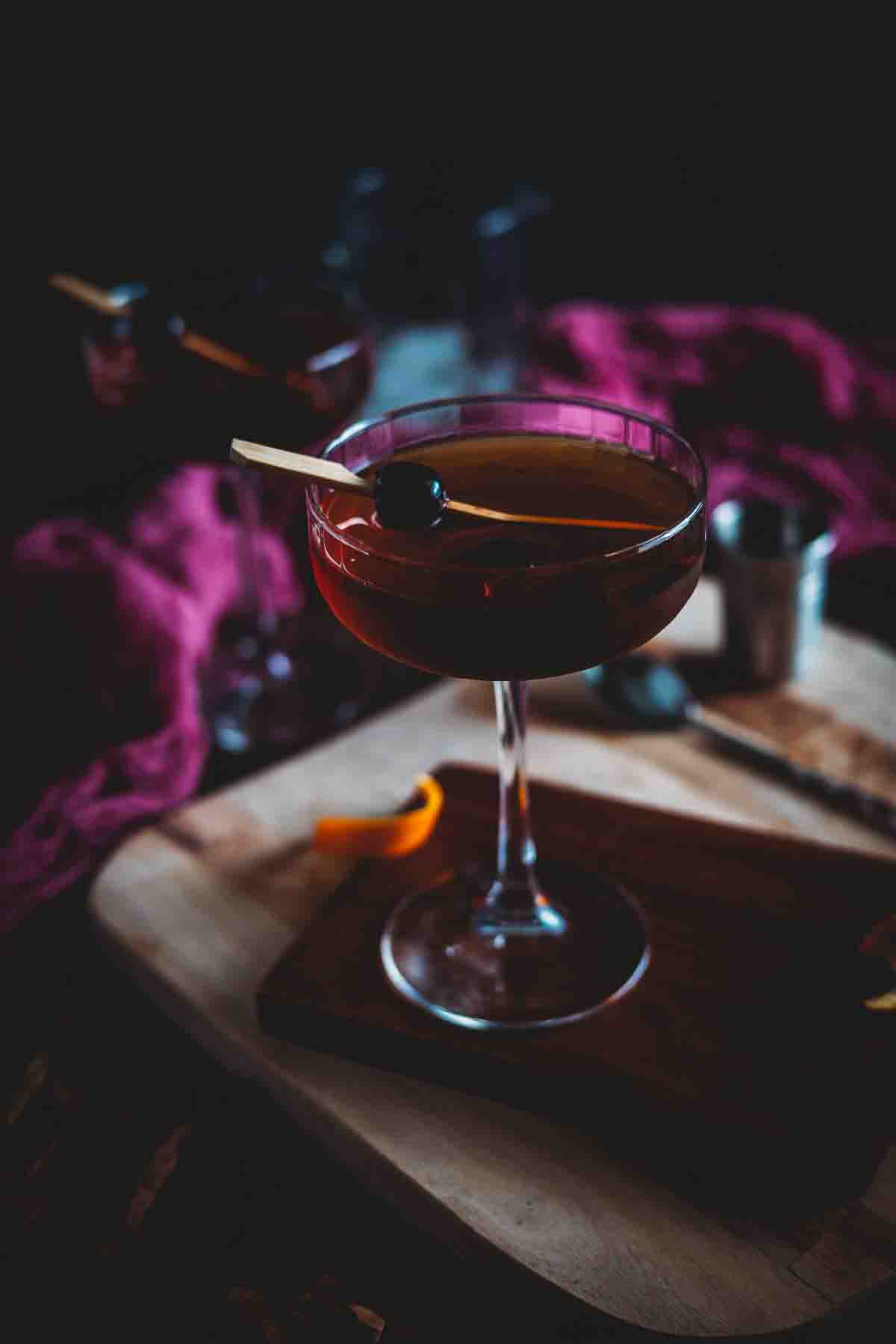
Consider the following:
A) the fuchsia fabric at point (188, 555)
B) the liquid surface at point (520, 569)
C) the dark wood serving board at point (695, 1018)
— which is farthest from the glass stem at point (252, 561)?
the liquid surface at point (520, 569)

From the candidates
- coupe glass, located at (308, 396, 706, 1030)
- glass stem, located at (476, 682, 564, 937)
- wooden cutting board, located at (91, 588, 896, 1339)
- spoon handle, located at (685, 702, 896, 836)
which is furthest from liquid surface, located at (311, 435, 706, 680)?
spoon handle, located at (685, 702, 896, 836)

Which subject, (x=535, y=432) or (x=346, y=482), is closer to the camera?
(x=346, y=482)

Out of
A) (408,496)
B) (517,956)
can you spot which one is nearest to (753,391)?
(517,956)

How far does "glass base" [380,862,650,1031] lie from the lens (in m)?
1.11

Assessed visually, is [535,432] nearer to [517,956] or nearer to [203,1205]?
[517,956]

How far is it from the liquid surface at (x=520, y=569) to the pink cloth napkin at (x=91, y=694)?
0.62 metres

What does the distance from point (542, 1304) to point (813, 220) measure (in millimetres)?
2395

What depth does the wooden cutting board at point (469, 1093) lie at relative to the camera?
0.93 m

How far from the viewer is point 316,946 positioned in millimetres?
1182

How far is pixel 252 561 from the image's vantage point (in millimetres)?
1825

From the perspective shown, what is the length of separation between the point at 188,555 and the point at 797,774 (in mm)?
918

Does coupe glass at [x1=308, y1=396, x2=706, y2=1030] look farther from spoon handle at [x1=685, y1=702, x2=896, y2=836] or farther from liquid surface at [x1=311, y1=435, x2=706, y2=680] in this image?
spoon handle at [x1=685, y1=702, x2=896, y2=836]

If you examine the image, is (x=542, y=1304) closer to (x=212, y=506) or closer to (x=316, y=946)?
(x=316, y=946)

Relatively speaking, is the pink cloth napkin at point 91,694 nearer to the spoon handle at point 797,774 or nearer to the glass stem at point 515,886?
the glass stem at point 515,886
